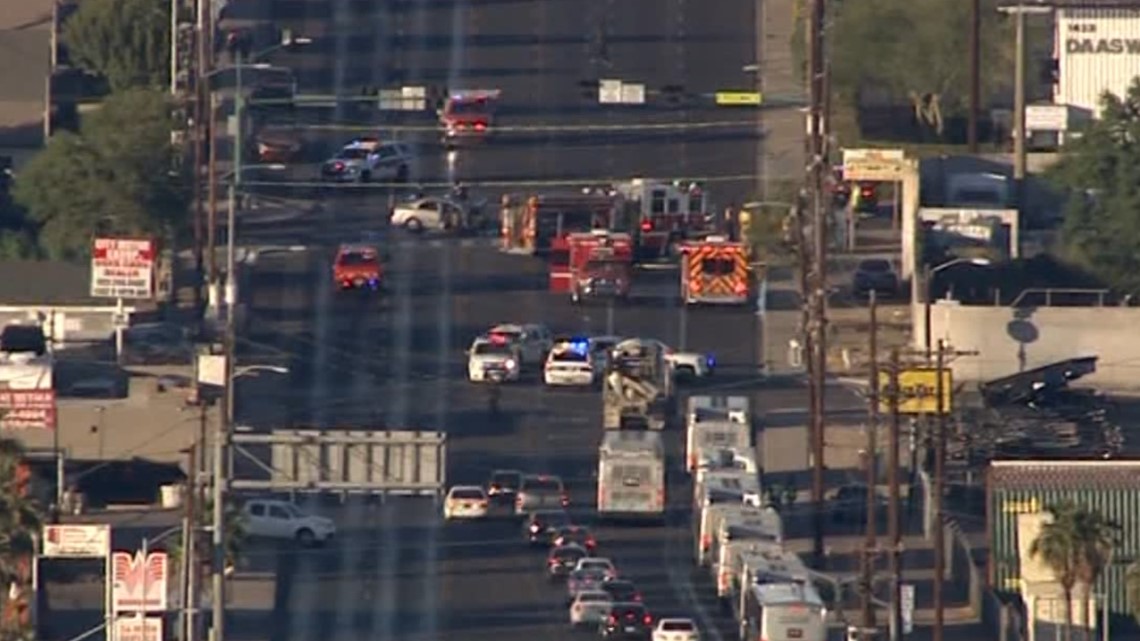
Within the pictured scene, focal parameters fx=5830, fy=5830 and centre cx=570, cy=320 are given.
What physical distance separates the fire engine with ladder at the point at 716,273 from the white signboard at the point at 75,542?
29.1 meters

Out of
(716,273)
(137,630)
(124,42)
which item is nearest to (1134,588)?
(137,630)

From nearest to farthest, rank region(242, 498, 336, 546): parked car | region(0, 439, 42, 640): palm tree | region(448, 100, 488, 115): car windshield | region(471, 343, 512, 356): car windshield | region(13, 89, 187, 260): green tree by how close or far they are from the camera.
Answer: region(0, 439, 42, 640): palm tree, region(242, 498, 336, 546): parked car, region(471, 343, 512, 356): car windshield, region(13, 89, 187, 260): green tree, region(448, 100, 488, 115): car windshield

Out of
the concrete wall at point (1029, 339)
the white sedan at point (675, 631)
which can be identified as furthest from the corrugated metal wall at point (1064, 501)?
the concrete wall at point (1029, 339)

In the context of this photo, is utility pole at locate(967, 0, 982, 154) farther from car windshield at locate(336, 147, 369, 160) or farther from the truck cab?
the truck cab

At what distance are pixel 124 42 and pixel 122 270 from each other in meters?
25.4

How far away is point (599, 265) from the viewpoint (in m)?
137

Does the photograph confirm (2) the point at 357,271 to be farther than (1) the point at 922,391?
Yes

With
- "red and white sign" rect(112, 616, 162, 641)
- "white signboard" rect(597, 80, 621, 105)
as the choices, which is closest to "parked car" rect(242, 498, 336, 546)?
"red and white sign" rect(112, 616, 162, 641)

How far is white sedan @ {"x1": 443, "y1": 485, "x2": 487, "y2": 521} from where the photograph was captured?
382 ft

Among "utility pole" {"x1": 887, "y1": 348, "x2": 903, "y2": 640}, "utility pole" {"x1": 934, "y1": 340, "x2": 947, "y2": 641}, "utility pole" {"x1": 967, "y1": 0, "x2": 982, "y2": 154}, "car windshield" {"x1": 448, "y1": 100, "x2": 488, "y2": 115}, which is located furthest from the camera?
"car windshield" {"x1": 448, "y1": 100, "x2": 488, "y2": 115}

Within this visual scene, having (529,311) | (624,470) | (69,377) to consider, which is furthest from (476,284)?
(624,470)

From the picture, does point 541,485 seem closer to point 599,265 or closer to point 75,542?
point 75,542

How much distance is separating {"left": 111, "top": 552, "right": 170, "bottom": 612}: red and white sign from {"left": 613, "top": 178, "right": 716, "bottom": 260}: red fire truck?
41967mm

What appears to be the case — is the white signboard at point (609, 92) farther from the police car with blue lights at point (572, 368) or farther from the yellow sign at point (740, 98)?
the police car with blue lights at point (572, 368)
